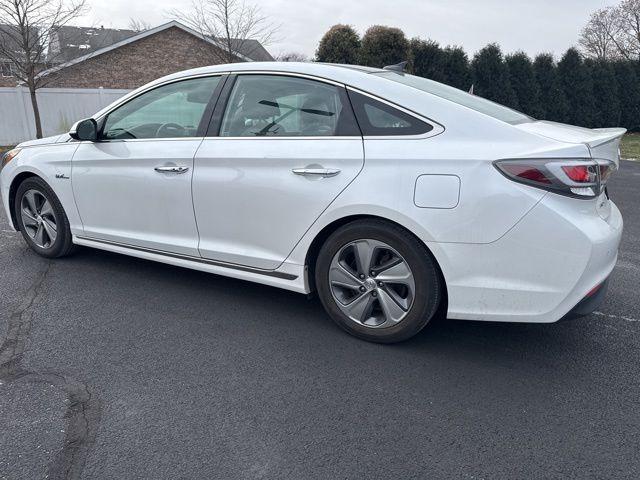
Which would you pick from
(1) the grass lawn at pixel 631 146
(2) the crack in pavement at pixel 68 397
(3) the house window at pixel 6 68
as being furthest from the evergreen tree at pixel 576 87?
(2) the crack in pavement at pixel 68 397

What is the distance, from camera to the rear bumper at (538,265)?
262 centimetres

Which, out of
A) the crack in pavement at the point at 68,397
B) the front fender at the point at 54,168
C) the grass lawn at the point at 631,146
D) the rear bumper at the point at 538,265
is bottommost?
the grass lawn at the point at 631,146

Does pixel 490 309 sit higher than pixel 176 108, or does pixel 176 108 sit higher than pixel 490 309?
pixel 176 108

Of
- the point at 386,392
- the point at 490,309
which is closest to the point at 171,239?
the point at 386,392

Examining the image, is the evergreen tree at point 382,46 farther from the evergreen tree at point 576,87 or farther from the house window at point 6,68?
the house window at point 6,68

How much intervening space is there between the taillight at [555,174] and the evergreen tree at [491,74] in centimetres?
1805

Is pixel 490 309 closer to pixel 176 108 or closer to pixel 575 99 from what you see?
pixel 176 108

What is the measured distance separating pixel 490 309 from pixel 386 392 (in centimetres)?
70

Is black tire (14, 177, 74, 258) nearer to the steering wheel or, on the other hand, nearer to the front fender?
the front fender

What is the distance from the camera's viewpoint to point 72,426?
243cm

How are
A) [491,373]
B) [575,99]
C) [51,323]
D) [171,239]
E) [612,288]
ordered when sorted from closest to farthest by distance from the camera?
[491,373]
[51,323]
[171,239]
[612,288]
[575,99]

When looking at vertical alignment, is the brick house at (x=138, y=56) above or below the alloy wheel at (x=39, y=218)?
above

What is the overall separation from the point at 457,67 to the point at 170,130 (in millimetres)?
17207

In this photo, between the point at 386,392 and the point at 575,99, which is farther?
the point at 575,99
